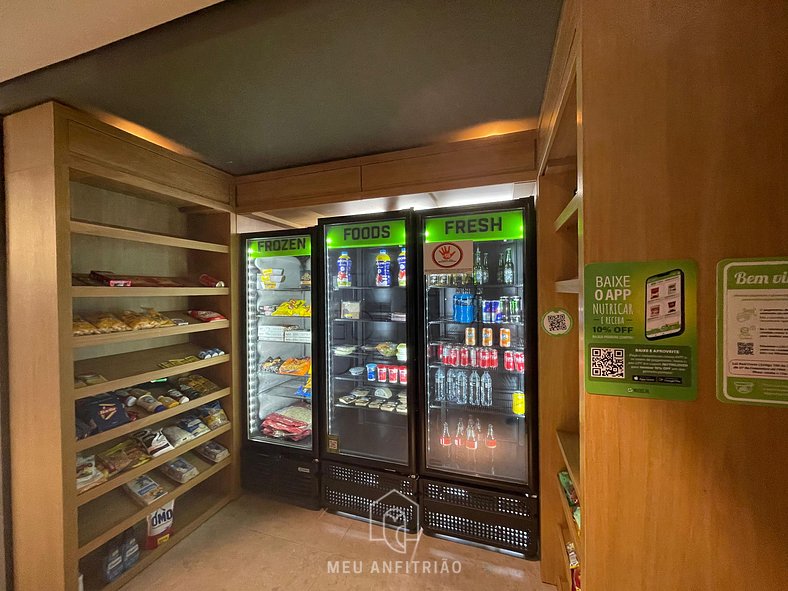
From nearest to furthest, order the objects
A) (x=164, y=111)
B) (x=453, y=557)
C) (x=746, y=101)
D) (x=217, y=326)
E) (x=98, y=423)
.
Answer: (x=746, y=101)
(x=164, y=111)
(x=98, y=423)
(x=453, y=557)
(x=217, y=326)

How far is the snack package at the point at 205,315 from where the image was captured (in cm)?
222

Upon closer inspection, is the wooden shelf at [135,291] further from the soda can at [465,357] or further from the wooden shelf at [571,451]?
the wooden shelf at [571,451]

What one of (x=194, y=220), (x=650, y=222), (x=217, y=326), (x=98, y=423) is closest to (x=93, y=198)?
(x=194, y=220)

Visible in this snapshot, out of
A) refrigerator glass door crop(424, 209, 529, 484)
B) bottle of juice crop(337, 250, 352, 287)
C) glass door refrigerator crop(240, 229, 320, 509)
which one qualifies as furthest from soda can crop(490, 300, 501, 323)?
glass door refrigerator crop(240, 229, 320, 509)

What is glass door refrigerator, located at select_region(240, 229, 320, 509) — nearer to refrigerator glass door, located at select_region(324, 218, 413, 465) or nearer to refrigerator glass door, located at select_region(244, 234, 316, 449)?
refrigerator glass door, located at select_region(244, 234, 316, 449)

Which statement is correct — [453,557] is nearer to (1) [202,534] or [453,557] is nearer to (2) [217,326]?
(1) [202,534]

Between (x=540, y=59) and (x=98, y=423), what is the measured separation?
8.33 ft

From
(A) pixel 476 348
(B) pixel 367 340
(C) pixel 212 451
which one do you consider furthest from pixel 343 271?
(C) pixel 212 451

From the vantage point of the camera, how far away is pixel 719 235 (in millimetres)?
673

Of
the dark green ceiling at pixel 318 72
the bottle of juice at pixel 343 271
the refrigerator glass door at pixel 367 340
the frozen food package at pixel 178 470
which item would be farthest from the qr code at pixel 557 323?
the frozen food package at pixel 178 470

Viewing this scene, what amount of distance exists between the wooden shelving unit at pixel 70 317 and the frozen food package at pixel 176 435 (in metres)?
0.05

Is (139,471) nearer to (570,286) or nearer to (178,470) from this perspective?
(178,470)

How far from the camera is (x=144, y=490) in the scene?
6.02 feet

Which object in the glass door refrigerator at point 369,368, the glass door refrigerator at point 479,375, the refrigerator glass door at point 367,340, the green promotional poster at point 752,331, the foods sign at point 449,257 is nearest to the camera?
the green promotional poster at point 752,331
